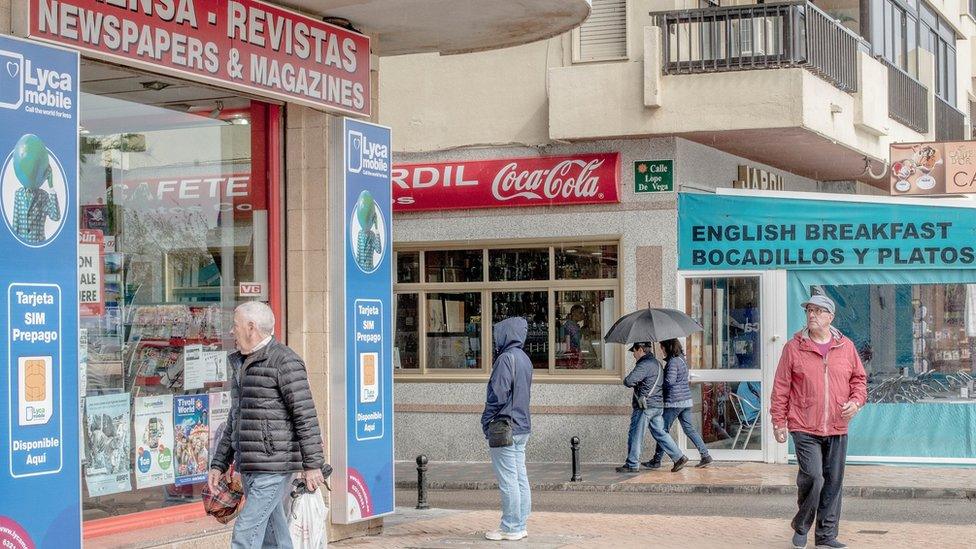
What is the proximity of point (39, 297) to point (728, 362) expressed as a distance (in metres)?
11.7

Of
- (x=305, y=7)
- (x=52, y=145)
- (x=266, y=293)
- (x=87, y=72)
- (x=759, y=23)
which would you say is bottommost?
(x=266, y=293)

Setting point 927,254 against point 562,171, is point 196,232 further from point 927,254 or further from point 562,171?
point 927,254

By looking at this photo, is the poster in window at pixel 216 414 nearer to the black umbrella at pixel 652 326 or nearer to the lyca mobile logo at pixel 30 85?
the lyca mobile logo at pixel 30 85

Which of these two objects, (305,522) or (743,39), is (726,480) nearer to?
(743,39)

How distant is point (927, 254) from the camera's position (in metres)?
17.1

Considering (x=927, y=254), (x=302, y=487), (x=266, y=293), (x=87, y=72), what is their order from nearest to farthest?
(x=302, y=487)
(x=87, y=72)
(x=266, y=293)
(x=927, y=254)

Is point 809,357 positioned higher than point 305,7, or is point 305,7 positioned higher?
point 305,7

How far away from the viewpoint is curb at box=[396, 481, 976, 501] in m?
14.8

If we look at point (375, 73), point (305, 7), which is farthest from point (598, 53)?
point (305, 7)

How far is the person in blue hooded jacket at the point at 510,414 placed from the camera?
11.2 metres

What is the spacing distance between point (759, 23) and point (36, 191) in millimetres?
12303

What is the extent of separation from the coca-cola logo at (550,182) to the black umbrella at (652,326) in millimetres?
2183

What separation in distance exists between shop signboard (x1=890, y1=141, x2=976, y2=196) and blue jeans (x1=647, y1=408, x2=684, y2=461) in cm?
427

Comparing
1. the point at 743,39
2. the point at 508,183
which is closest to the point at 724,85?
the point at 743,39
